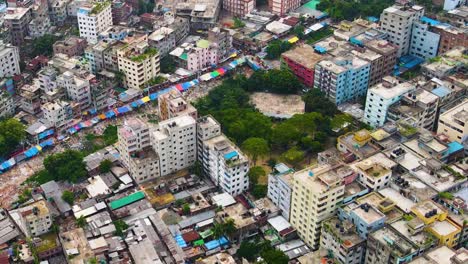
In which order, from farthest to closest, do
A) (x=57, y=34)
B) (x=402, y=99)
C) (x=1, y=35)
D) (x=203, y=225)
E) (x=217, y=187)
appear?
(x=57, y=34)
(x=1, y=35)
(x=402, y=99)
(x=217, y=187)
(x=203, y=225)

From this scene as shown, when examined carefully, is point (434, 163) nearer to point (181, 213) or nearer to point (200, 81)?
point (181, 213)

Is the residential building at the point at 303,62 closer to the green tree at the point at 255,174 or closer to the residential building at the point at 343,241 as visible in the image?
the green tree at the point at 255,174

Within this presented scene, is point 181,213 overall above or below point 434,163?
below

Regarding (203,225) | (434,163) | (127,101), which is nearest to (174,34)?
(127,101)

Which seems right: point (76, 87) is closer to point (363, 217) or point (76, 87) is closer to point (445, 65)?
point (363, 217)

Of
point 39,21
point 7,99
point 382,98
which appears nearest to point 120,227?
point 7,99

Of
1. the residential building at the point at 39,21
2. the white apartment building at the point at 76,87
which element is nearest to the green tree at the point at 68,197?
the white apartment building at the point at 76,87

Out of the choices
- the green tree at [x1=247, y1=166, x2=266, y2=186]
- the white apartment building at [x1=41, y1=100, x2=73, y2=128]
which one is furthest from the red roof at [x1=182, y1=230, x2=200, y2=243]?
the white apartment building at [x1=41, y1=100, x2=73, y2=128]

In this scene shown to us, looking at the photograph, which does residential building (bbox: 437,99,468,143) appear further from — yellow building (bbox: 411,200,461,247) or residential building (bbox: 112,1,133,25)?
residential building (bbox: 112,1,133,25)
